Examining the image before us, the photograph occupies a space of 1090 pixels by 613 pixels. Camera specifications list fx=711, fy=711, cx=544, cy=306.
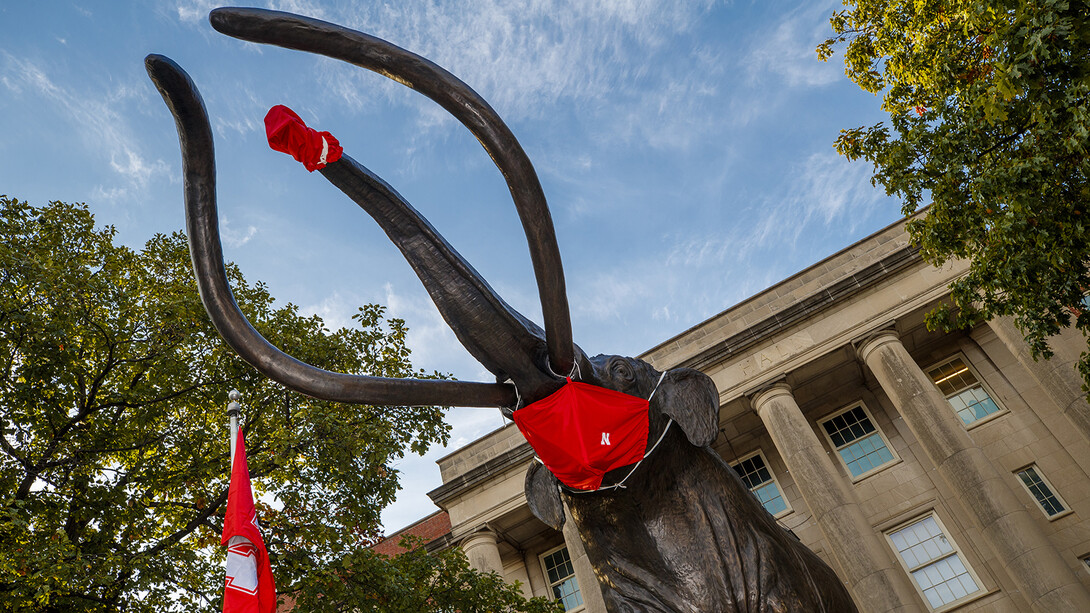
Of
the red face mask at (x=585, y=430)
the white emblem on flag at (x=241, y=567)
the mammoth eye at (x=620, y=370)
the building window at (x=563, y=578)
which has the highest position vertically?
the building window at (x=563, y=578)

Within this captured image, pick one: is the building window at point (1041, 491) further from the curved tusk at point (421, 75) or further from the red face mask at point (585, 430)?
the curved tusk at point (421, 75)

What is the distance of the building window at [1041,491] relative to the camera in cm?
1838

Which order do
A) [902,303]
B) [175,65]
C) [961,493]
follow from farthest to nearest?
1. [902,303]
2. [961,493]
3. [175,65]

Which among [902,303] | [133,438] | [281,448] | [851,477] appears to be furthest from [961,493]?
[133,438]

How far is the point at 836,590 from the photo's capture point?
301cm

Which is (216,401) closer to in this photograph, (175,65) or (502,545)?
(175,65)

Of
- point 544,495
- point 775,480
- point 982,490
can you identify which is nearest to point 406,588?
point 544,495

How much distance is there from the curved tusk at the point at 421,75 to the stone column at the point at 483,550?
2048 cm

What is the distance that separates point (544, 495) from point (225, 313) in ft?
4.72

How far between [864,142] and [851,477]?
44.1 ft

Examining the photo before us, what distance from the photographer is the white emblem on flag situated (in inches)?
229

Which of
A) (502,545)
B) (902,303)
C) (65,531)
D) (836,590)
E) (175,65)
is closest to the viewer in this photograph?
(175,65)

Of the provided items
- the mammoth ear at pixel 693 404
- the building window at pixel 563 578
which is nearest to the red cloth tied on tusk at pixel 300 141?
the mammoth ear at pixel 693 404

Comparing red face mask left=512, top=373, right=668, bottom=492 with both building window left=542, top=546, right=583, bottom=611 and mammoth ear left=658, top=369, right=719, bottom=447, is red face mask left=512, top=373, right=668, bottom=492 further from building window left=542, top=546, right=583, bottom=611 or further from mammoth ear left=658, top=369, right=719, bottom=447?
building window left=542, top=546, right=583, bottom=611
